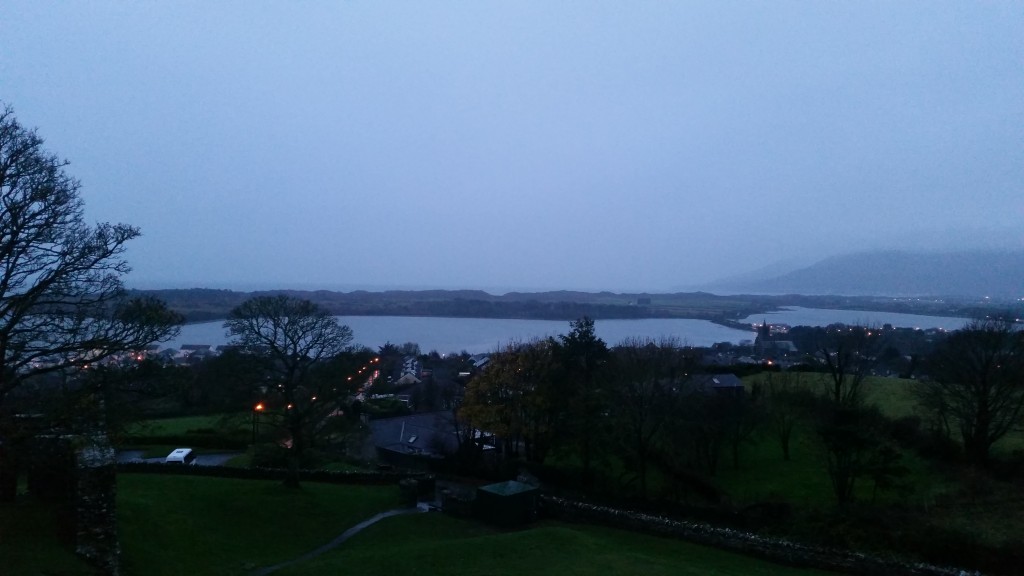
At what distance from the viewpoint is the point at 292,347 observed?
20.2 meters

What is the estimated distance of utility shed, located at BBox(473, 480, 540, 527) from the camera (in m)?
18.5

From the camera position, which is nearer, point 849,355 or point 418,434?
point 849,355

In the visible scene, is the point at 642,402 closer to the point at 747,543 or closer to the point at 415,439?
the point at 747,543

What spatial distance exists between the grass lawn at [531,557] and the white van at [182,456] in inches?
554

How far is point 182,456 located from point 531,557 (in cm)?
2068

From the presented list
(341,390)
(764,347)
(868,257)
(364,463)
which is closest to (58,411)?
(341,390)

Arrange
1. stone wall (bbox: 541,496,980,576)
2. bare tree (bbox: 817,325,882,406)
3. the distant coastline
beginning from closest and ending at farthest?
stone wall (bbox: 541,496,980,576), bare tree (bbox: 817,325,882,406), the distant coastline

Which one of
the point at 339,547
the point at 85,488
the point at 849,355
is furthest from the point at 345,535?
the point at 849,355

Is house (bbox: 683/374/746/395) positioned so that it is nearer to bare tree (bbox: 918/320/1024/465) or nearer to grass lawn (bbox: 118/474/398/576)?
bare tree (bbox: 918/320/1024/465)

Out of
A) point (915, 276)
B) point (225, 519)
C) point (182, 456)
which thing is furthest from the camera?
point (915, 276)

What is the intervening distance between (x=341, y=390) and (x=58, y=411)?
1229 cm

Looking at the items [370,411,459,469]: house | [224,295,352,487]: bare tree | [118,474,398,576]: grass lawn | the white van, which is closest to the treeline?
[370,411,459,469]: house

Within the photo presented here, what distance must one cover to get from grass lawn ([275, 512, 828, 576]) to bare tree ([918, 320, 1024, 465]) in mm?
14422

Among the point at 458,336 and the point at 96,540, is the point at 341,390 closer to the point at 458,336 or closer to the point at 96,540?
the point at 96,540
